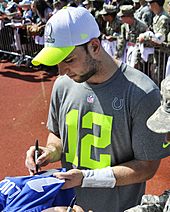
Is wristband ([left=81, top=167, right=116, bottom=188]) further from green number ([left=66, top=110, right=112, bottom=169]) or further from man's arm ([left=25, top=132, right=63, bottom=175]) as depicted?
man's arm ([left=25, top=132, right=63, bottom=175])

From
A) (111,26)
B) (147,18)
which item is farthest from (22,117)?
(147,18)

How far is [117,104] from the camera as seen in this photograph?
101 inches

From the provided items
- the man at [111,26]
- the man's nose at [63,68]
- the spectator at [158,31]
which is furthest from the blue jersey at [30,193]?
the man at [111,26]

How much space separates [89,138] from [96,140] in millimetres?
62

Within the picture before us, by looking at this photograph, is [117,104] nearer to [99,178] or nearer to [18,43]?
[99,178]

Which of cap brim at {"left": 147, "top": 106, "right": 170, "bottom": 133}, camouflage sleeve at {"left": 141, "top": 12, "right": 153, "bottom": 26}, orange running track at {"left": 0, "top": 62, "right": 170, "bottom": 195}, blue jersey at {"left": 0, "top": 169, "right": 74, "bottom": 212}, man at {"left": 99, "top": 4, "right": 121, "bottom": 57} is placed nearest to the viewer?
cap brim at {"left": 147, "top": 106, "right": 170, "bottom": 133}

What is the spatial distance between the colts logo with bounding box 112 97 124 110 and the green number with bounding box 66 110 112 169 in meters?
0.08

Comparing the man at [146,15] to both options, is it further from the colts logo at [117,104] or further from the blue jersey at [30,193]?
the blue jersey at [30,193]

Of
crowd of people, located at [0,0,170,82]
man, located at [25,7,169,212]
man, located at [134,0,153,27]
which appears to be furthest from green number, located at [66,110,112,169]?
man, located at [134,0,153,27]

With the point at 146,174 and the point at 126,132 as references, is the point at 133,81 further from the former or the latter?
the point at 146,174

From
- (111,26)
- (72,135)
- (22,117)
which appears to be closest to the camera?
(72,135)

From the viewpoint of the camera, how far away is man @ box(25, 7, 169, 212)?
8.11ft

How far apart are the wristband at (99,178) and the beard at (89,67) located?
0.60 m

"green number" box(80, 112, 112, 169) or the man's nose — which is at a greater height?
the man's nose
